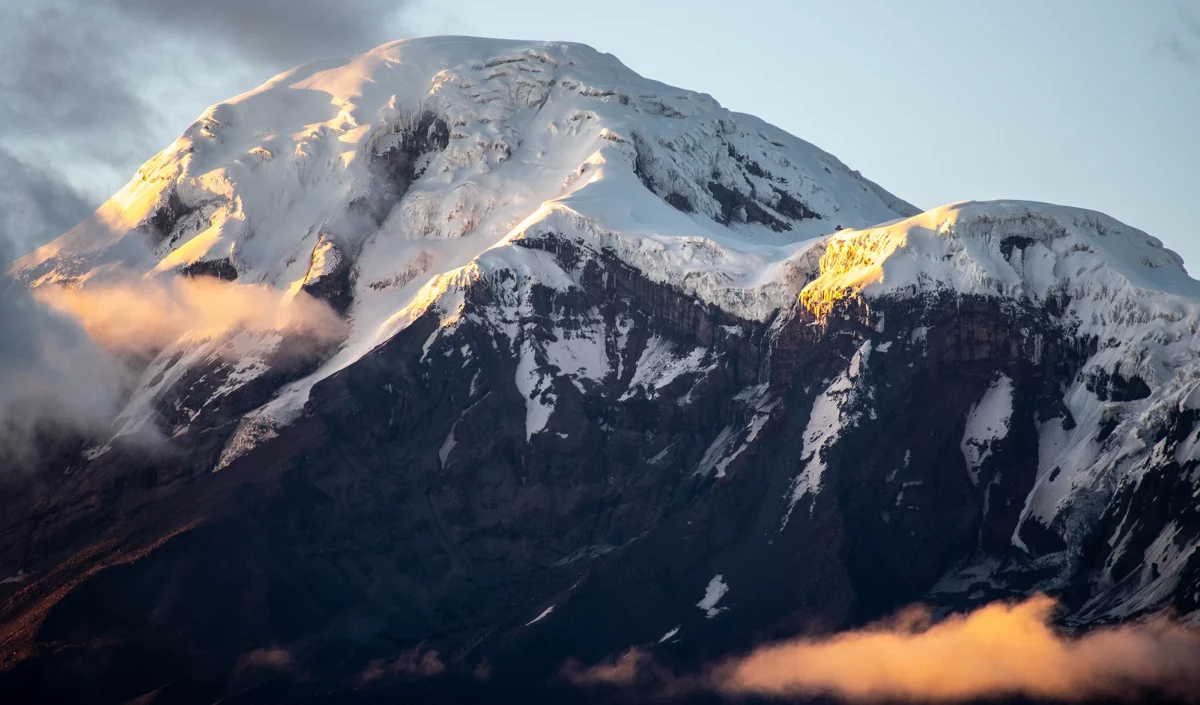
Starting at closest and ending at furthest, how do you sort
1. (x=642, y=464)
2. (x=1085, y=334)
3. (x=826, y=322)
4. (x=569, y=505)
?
(x=1085, y=334), (x=569, y=505), (x=826, y=322), (x=642, y=464)

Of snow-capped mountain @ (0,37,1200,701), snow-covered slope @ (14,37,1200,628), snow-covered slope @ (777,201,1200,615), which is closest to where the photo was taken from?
snow-covered slope @ (777,201,1200,615)

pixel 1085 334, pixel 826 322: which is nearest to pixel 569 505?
pixel 826 322

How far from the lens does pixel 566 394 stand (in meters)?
183

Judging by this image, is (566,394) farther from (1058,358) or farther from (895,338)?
(1058,358)

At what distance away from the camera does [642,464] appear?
179125 mm

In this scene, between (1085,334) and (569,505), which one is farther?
(569,505)

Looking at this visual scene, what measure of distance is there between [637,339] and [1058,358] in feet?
123

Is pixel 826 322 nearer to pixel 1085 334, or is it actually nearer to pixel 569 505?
pixel 1085 334

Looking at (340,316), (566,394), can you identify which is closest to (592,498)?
(566,394)

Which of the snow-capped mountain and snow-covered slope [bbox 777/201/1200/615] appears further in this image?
the snow-capped mountain

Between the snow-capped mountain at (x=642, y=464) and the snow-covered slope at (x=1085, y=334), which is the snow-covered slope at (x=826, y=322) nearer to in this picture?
the snow-covered slope at (x=1085, y=334)

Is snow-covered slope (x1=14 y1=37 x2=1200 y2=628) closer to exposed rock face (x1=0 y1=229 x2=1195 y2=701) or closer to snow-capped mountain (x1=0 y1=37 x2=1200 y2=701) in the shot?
snow-capped mountain (x1=0 y1=37 x2=1200 y2=701)

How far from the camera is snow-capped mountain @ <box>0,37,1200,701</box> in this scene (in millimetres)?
160875

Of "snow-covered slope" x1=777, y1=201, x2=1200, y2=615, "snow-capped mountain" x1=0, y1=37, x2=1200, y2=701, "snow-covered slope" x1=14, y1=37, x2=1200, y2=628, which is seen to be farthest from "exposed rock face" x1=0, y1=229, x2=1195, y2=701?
"snow-covered slope" x1=777, y1=201, x2=1200, y2=615
